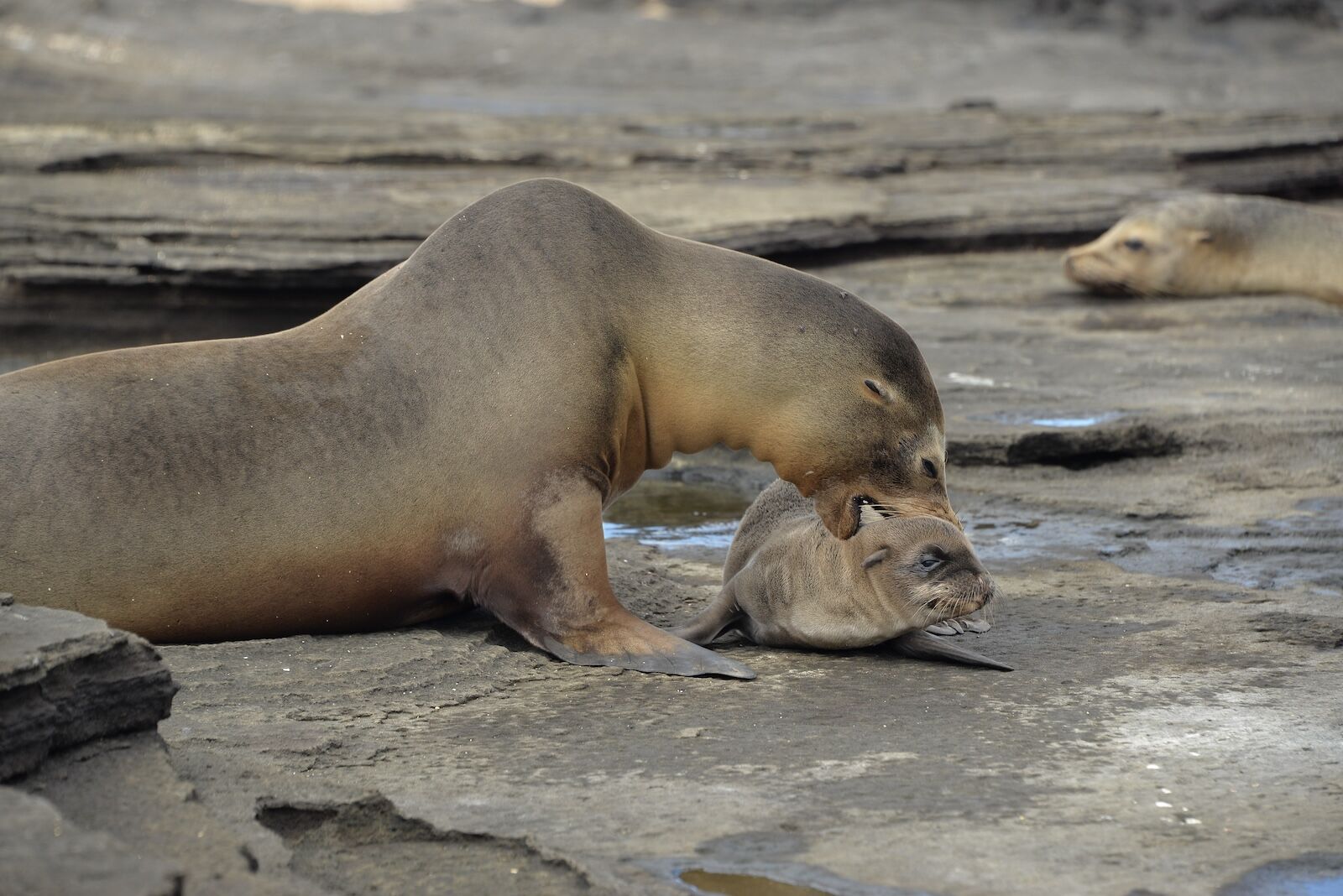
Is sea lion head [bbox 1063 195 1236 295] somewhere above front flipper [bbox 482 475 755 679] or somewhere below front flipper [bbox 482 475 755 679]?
above

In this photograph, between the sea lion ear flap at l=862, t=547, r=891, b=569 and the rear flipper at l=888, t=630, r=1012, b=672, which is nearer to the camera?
the rear flipper at l=888, t=630, r=1012, b=672

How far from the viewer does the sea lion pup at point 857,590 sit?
15.9 ft

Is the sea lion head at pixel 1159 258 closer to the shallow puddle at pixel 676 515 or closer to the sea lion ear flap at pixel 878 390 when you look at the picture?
the shallow puddle at pixel 676 515

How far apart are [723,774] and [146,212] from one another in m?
7.85

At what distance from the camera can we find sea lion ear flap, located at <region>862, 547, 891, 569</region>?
4883mm

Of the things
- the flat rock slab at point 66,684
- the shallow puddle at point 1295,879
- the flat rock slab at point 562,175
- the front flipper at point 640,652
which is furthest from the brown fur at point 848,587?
the flat rock slab at point 562,175

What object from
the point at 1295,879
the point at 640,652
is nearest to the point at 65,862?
the point at 1295,879

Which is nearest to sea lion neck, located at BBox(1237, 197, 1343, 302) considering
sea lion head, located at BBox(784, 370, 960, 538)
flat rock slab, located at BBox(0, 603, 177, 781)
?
sea lion head, located at BBox(784, 370, 960, 538)

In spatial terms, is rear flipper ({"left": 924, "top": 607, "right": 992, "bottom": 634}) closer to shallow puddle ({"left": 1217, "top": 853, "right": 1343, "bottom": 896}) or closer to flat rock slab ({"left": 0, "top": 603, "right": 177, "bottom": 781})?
shallow puddle ({"left": 1217, "top": 853, "right": 1343, "bottom": 896})

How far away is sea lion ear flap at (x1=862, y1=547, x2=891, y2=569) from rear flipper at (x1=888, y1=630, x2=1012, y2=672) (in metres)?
0.23

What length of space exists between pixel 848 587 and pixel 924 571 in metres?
0.23

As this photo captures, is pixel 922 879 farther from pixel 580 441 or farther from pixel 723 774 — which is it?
pixel 580 441

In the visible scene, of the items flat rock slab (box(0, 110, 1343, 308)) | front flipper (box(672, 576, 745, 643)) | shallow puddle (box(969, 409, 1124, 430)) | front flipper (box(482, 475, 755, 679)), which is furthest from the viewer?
flat rock slab (box(0, 110, 1343, 308))

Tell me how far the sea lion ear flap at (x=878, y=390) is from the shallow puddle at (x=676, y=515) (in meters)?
1.46
